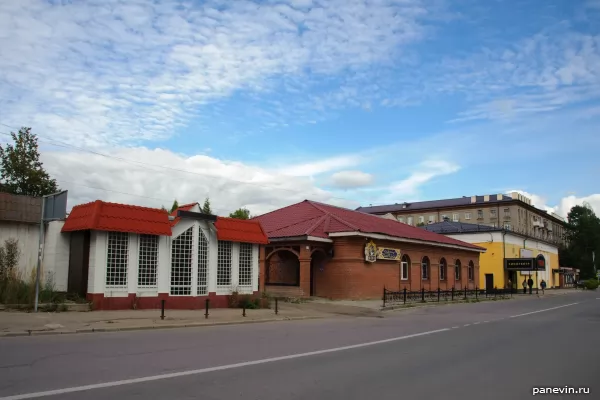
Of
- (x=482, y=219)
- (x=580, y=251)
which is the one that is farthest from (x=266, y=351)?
(x=580, y=251)

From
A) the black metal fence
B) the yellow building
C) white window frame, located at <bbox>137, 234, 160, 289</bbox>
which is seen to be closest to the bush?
the yellow building

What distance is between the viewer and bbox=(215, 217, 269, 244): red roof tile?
72.9ft

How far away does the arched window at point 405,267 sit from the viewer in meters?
36.7

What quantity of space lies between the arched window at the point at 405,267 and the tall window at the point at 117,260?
73.3 feet

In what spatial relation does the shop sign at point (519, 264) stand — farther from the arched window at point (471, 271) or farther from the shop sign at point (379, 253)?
the shop sign at point (379, 253)

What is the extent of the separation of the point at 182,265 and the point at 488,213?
91.7 metres


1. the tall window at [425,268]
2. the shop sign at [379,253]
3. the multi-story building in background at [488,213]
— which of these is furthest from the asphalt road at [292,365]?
the multi-story building in background at [488,213]

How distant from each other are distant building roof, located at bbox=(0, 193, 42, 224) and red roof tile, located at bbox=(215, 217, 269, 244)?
698 cm

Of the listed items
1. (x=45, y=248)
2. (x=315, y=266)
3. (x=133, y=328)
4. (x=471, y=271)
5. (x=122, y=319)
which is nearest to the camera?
(x=133, y=328)

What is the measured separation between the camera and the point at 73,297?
722 inches

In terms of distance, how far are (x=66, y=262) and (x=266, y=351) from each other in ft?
38.9

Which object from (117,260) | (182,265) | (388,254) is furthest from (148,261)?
(388,254)

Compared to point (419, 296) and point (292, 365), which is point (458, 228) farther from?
point (292, 365)

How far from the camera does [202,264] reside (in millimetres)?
21609
